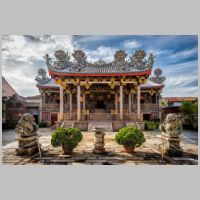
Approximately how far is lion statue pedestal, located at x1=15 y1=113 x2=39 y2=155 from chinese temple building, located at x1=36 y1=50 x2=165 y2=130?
5.63 m

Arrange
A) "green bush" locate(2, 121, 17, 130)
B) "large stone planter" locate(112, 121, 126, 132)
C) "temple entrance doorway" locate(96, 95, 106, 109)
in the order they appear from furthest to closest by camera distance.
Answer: "temple entrance doorway" locate(96, 95, 106, 109) < "green bush" locate(2, 121, 17, 130) < "large stone planter" locate(112, 121, 126, 132)

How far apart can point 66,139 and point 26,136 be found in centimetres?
143

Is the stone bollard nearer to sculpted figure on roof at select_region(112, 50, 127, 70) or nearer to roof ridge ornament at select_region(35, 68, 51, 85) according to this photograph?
sculpted figure on roof at select_region(112, 50, 127, 70)

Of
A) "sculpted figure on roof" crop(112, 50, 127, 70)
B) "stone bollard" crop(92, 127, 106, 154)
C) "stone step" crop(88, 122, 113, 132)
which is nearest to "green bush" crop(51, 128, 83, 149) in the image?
"stone bollard" crop(92, 127, 106, 154)

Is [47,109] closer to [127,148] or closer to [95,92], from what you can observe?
[95,92]

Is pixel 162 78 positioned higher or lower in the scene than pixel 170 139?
higher

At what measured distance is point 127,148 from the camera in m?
4.82

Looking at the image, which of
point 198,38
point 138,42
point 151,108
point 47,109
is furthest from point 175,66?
point 47,109

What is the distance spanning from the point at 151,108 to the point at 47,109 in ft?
37.1

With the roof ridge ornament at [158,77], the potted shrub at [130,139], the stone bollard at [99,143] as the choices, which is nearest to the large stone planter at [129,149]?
the potted shrub at [130,139]

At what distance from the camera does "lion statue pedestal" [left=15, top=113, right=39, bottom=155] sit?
460cm

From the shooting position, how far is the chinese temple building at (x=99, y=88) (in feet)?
35.4

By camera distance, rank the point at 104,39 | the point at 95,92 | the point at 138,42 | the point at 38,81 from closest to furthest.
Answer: the point at 104,39 < the point at 138,42 < the point at 95,92 < the point at 38,81

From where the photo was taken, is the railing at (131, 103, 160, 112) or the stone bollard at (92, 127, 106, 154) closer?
the stone bollard at (92, 127, 106, 154)
